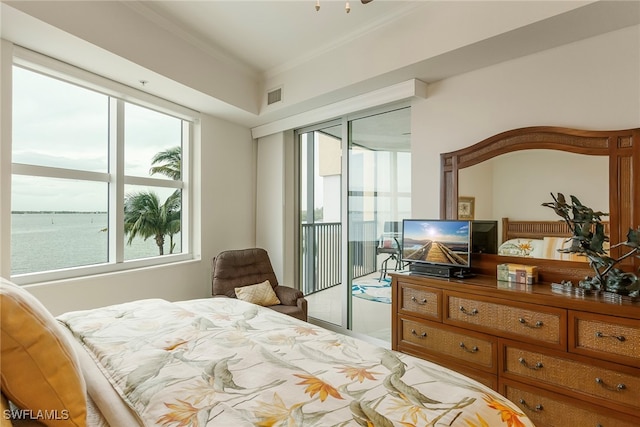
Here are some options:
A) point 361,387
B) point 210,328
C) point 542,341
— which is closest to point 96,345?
point 210,328

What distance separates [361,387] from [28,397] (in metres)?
0.86

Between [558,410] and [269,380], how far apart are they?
5.65ft

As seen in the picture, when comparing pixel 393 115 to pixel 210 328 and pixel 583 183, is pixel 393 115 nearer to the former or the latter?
pixel 583 183

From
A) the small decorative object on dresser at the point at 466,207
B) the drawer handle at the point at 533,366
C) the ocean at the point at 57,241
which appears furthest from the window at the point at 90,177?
the drawer handle at the point at 533,366

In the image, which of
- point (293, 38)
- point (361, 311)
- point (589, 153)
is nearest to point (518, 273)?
point (589, 153)

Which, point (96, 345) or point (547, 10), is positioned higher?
point (547, 10)

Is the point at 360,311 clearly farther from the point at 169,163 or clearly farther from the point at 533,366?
the point at 169,163

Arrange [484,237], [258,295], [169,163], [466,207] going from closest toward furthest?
[484,237] < [466,207] < [258,295] < [169,163]

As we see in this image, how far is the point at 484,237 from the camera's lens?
2.45 metres

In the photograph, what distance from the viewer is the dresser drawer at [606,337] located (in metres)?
1.56

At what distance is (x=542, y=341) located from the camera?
1820 mm

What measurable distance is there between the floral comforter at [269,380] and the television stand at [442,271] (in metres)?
1.19

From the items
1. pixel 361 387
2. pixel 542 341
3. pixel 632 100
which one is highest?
pixel 632 100

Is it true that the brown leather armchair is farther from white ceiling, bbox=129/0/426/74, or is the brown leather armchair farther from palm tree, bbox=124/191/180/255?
white ceiling, bbox=129/0/426/74
